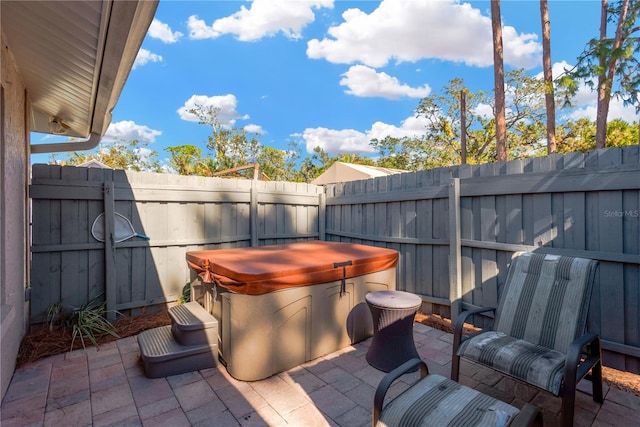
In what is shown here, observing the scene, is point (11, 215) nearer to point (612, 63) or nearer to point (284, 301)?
point (284, 301)

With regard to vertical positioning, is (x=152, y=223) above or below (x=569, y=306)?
above

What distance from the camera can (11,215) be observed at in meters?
2.47

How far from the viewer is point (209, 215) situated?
4438mm

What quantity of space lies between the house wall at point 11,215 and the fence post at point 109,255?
696 mm

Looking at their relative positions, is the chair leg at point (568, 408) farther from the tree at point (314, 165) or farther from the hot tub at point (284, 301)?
the tree at point (314, 165)

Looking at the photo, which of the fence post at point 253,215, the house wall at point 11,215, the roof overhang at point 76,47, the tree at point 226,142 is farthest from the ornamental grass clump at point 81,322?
the tree at point 226,142

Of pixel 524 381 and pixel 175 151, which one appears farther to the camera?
pixel 175 151

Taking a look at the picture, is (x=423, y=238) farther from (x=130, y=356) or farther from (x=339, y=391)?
(x=130, y=356)

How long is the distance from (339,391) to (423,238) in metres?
2.27

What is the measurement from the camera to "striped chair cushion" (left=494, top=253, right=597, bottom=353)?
2133mm

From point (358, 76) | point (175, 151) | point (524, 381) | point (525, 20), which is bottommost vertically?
point (524, 381)

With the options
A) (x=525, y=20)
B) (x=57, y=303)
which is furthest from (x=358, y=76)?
(x=57, y=303)

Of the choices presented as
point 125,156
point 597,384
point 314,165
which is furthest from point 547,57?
point 125,156

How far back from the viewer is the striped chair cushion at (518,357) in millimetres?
1771
